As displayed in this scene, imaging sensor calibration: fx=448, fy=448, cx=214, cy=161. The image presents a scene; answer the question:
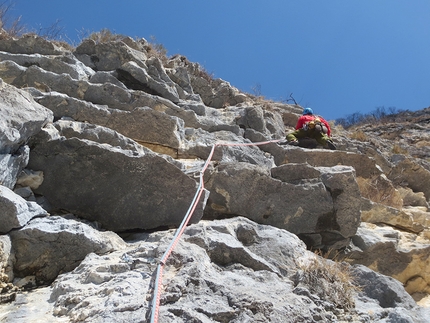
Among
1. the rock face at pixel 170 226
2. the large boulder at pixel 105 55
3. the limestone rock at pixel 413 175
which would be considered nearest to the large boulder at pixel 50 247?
the rock face at pixel 170 226

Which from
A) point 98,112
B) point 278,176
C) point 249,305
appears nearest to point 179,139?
point 98,112

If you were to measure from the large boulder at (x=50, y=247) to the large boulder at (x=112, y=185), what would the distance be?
764mm

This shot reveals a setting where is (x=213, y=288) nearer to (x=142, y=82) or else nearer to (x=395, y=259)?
(x=395, y=259)

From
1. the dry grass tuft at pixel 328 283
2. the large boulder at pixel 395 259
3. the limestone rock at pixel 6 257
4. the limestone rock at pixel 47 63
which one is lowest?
the limestone rock at pixel 6 257

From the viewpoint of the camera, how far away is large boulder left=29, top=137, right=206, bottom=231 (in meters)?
3.97

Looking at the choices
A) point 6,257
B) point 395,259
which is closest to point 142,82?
point 395,259

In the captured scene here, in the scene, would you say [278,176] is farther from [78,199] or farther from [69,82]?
[69,82]

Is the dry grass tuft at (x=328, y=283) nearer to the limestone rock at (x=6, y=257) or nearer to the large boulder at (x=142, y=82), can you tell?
the limestone rock at (x=6, y=257)

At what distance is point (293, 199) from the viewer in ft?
16.4

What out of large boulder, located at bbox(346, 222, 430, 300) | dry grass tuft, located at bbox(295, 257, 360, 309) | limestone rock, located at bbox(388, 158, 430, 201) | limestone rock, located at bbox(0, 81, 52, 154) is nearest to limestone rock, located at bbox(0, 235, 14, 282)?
limestone rock, located at bbox(0, 81, 52, 154)

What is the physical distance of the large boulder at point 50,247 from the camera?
300 cm

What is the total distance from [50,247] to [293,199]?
2.78 metres

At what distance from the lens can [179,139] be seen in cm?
635

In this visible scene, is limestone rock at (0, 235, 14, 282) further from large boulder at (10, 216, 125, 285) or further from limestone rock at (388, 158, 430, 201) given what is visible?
limestone rock at (388, 158, 430, 201)
